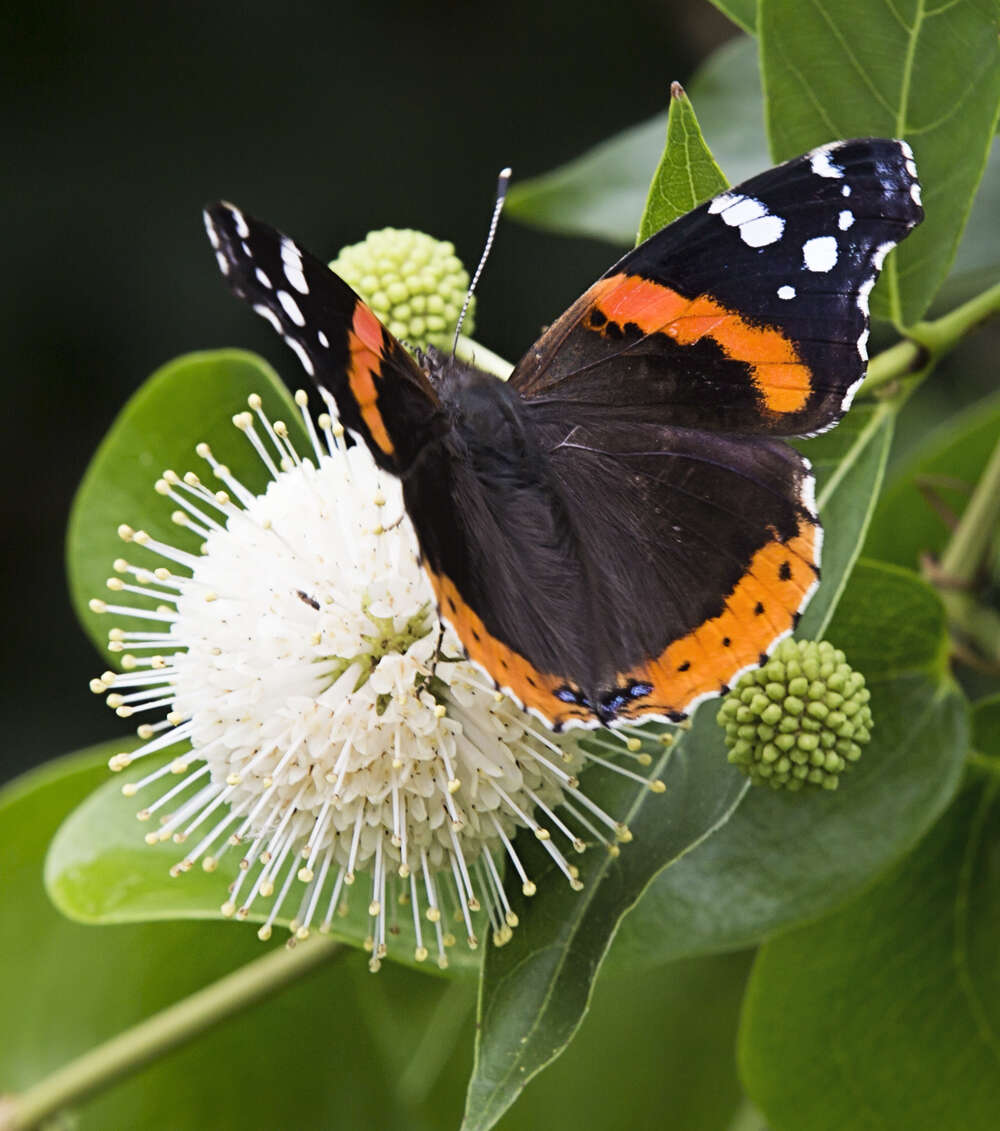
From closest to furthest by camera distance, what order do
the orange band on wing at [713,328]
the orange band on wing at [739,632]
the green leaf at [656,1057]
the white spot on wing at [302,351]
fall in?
1. the white spot on wing at [302,351]
2. the orange band on wing at [739,632]
3. the orange band on wing at [713,328]
4. the green leaf at [656,1057]

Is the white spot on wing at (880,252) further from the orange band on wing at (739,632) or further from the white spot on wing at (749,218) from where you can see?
the orange band on wing at (739,632)

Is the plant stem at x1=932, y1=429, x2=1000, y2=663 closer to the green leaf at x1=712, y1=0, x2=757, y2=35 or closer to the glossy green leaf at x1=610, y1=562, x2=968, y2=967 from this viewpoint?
the glossy green leaf at x1=610, y1=562, x2=968, y2=967

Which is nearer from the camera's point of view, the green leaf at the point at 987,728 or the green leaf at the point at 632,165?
the green leaf at the point at 987,728

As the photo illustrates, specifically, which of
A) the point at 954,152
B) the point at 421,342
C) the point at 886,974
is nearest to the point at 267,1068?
the point at 886,974

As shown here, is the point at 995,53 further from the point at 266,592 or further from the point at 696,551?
the point at 266,592

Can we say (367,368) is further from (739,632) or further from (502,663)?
(739,632)

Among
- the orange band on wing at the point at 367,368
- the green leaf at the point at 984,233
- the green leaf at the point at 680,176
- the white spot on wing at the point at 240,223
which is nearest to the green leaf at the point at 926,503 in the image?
the green leaf at the point at 984,233
